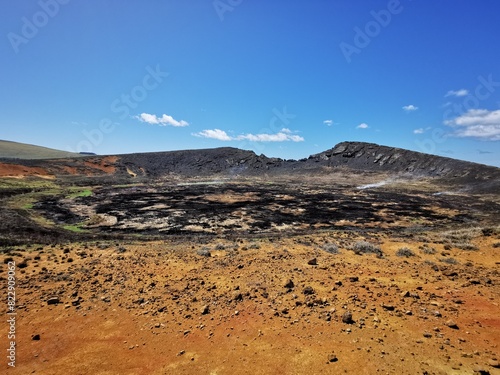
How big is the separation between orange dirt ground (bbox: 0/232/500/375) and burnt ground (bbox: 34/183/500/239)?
1085 cm

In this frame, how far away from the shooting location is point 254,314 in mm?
7648

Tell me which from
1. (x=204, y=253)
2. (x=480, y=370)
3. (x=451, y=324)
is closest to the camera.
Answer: (x=480, y=370)

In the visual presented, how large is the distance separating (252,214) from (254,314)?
21705 mm

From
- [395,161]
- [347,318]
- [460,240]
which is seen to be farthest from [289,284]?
[395,161]

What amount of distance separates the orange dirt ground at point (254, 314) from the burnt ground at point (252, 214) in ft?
35.6

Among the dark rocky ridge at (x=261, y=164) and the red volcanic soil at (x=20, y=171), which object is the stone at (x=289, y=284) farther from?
the red volcanic soil at (x=20, y=171)

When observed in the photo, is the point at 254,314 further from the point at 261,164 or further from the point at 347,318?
the point at 261,164

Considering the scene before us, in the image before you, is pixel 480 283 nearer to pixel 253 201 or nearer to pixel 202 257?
pixel 202 257

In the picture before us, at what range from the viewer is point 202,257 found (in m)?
12.4

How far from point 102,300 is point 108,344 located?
231 centimetres

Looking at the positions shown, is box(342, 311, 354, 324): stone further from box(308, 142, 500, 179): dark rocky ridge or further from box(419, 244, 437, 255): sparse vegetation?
box(308, 142, 500, 179): dark rocky ridge

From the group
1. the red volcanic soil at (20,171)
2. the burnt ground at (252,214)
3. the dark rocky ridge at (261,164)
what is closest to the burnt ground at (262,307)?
the burnt ground at (252,214)

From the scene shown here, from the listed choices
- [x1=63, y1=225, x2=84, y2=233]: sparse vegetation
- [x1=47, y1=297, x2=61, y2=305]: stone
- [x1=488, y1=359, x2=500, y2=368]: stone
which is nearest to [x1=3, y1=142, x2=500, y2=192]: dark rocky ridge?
[x1=63, y1=225, x2=84, y2=233]: sparse vegetation

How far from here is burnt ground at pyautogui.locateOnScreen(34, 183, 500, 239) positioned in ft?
77.5
